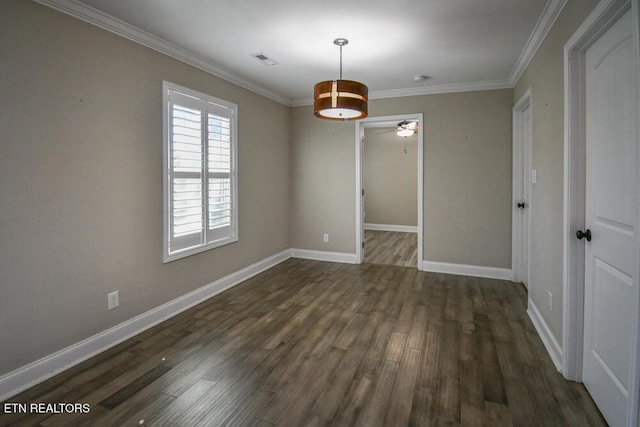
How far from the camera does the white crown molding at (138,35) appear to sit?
241 cm

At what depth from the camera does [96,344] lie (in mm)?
2643

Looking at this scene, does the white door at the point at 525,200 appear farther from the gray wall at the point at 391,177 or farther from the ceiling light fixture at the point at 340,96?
the gray wall at the point at 391,177

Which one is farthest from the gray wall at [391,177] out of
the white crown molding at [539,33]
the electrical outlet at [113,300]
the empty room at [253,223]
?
the electrical outlet at [113,300]

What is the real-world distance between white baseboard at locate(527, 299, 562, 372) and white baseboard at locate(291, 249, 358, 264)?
262 centimetres

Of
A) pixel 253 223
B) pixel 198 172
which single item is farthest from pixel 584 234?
pixel 253 223

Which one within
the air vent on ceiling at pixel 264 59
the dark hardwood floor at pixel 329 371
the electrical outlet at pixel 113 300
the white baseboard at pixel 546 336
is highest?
the air vent on ceiling at pixel 264 59

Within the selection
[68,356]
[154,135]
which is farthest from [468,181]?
[68,356]

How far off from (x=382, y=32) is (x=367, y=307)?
263cm

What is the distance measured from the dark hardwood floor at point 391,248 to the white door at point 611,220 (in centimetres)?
322

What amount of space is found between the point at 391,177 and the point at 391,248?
8.33 feet

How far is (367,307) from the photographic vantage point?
11.8ft

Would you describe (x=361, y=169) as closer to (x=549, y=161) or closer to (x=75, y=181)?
(x=549, y=161)

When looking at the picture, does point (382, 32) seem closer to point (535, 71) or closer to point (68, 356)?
point (535, 71)

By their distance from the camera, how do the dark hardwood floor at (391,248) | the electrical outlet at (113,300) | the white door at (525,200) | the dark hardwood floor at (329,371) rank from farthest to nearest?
the dark hardwood floor at (391,248), the white door at (525,200), the electrical outlet at (113,300), the dark hardwood floor at (329,371)
